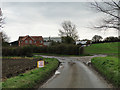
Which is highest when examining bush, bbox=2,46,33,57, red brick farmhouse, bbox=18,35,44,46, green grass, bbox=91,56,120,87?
red brick farmhouse, bbox=18,35,44,46

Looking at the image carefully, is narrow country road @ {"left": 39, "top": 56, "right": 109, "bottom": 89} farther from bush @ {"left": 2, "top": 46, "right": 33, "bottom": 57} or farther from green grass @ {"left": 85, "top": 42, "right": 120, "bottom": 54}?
green grass @ {"left": 85, "top": 42, "right": 120, "bottom": 54}

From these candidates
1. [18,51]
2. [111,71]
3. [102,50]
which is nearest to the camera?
[111,71]

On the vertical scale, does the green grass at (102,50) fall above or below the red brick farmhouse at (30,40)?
below

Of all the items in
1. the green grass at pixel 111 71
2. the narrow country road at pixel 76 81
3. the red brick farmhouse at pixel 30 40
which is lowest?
the narrow country road at pixel 76 81

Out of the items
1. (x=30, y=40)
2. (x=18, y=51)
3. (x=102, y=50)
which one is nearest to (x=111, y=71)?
(x=18, y=51)

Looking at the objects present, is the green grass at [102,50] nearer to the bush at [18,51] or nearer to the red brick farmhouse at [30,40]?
the bush at [18,51]

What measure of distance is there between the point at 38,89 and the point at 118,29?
26.4 feet

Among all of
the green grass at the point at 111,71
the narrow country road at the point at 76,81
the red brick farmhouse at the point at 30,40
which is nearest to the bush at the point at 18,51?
the narrow country road at the point at 76,81

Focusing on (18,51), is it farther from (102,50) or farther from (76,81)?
(102,50)

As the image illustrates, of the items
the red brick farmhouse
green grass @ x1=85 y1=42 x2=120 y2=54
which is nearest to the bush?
green grass @ x1=85 y1=42 x2=120 y2=54

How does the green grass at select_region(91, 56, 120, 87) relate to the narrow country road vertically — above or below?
above

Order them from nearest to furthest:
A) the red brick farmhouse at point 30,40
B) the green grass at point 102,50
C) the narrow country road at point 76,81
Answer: the narrow country road at point 76,81, the green grass at point 102,50, the red brick farmhouse at point 30,40

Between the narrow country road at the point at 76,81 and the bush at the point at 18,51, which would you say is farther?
the bush at the point at 18,51

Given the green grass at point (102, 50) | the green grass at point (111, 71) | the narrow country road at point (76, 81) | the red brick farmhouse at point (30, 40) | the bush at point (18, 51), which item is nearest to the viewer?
the narrow country road at point (76, 81)
